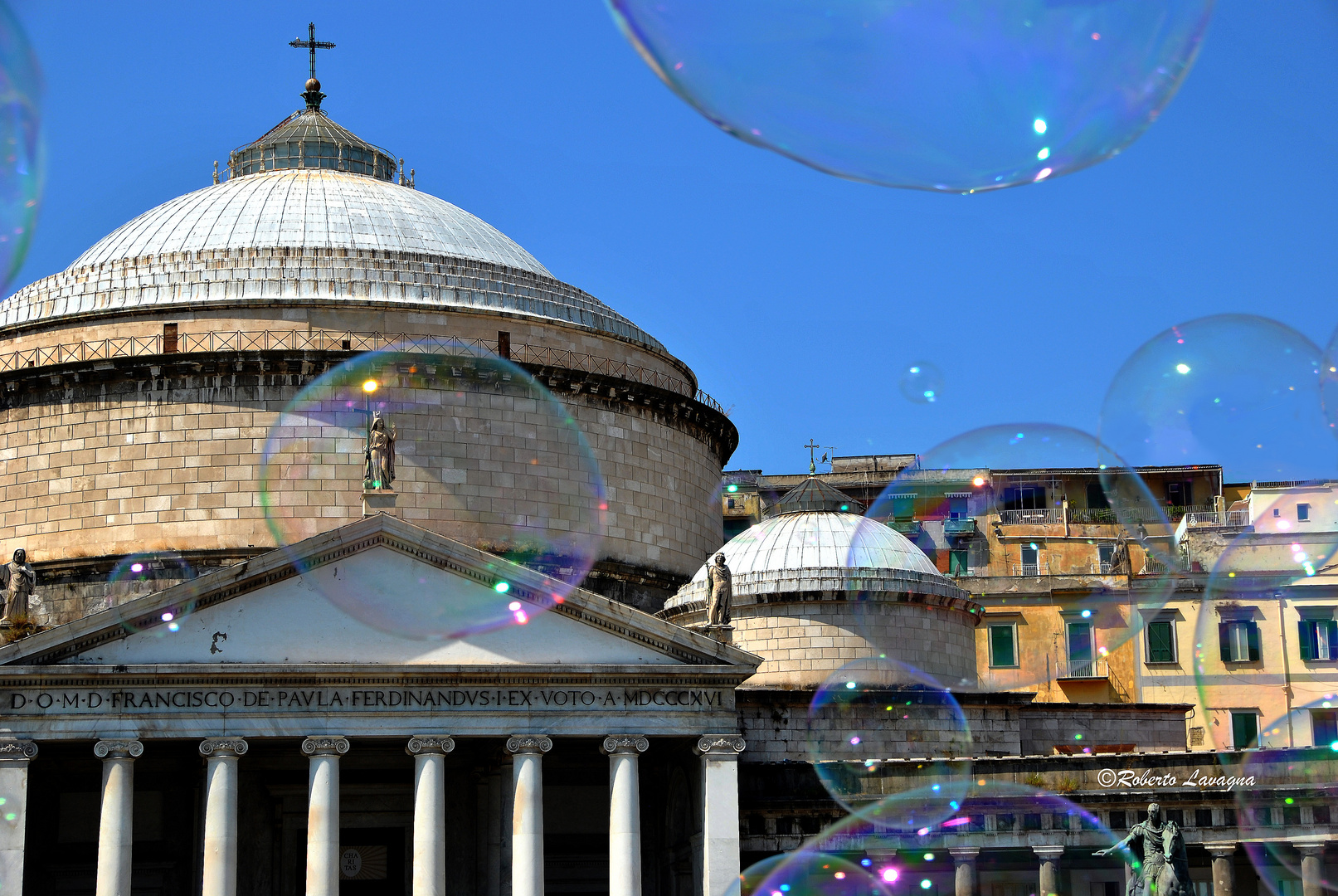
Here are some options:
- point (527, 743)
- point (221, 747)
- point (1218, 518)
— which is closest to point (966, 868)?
point (527, 743)

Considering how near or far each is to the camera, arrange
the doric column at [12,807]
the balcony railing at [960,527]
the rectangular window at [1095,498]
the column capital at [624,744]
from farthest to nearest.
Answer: the rectangular window at [1095,498]
the balcony railing at [960,527]
the column capital at [624,744]
the doric column at [12,807]

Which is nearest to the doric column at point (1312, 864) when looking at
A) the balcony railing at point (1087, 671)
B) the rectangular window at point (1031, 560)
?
the balcony railing at point (1087, 671)

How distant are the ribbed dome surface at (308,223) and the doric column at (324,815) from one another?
816 inches

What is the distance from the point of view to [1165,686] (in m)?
71.3

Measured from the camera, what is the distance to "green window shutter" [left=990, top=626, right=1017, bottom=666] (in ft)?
241

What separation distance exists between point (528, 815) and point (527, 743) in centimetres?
177

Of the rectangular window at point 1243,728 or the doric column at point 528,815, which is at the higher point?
the rectangular window at point 1243,728

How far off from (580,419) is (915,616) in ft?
40.3

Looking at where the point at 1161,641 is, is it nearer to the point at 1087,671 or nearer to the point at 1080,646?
the point at 1080,646

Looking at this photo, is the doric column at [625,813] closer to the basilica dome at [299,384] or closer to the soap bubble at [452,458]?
the soap bubble at [452,458]

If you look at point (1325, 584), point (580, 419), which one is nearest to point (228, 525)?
point (580, 419)

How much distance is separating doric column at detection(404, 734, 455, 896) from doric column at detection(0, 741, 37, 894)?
9213mm

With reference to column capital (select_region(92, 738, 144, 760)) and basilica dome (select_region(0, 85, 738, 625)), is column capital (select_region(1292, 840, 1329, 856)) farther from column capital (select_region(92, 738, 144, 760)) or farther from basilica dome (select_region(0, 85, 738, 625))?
column capital (select_region(92, 738, 144, 760))

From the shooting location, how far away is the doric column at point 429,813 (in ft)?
160
